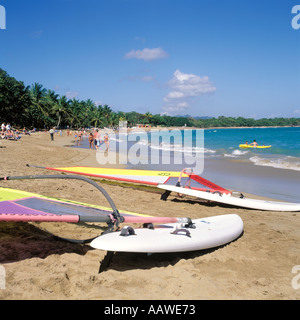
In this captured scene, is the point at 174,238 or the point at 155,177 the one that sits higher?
the point at 155,177

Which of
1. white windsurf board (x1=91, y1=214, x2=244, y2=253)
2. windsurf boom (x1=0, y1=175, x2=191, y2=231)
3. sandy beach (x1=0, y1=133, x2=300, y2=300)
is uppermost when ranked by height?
windsurf boom (x1=0, y1=175, x2=191, y2=231)

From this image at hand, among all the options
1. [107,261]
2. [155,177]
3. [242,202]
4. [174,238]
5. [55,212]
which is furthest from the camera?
[155,177]

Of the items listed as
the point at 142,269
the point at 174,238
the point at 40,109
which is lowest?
the point at 142,269

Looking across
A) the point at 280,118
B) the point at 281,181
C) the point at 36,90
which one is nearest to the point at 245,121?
the point at 280,118

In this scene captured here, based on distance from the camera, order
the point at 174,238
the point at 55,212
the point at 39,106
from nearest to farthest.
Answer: the point at 174,238 < the point at 55,212 < the point at 39,106

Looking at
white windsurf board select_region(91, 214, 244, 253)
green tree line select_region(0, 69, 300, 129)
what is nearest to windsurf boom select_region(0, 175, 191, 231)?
A: white windsurf board select_region(91, 214, 244, 253)

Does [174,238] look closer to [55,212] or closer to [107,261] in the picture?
[107,261]

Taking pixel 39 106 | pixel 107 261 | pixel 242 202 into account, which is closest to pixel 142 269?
pixel 107 261

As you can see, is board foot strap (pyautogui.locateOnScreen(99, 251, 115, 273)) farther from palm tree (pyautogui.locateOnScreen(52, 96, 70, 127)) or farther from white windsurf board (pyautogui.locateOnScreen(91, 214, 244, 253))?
palm tree (pyautogui.locateOnScreen(52, 96, 70, 127))

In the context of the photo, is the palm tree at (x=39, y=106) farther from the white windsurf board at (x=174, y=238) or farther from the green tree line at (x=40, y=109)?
the white windsurf board at (x=174, y=238)

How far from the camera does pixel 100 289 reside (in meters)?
2.38

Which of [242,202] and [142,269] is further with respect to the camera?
[242,202]

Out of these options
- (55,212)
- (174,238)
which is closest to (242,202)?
(174,238)

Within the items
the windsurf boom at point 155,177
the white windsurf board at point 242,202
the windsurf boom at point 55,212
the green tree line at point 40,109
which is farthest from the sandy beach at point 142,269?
the green tree line at point 40,109
